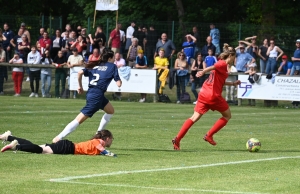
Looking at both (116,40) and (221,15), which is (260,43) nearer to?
(116,40)

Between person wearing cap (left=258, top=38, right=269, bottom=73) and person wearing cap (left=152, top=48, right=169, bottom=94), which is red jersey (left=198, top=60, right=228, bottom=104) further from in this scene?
person wearing cap (left=258, top=38, right=269, bottom=73)

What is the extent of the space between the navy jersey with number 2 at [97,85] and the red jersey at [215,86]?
1.58 meters

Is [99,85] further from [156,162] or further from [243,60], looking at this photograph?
[243,60]

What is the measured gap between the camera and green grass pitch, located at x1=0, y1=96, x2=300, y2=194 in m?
9.49

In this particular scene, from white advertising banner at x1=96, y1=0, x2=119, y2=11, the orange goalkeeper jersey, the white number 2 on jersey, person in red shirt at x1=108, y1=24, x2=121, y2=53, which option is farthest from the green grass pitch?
white advertising banner at x1=96, y1=0, x2=119, y2=11

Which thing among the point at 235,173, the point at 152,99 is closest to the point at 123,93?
the point at 152,99

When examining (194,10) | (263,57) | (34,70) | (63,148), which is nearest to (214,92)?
(63,148)

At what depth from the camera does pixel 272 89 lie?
28.7 meters

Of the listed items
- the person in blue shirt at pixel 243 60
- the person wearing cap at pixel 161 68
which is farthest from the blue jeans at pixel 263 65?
the person wearing cap at pixel 161 68

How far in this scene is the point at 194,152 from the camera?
13.7 metres

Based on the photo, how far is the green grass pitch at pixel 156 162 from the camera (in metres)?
9.49

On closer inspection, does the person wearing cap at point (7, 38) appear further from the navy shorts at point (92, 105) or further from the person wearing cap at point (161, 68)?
the navy shorts at point (92, 105)

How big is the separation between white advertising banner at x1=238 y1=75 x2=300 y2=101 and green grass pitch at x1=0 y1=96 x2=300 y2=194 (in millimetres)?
7094

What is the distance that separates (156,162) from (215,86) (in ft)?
8.83
